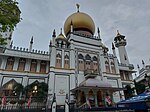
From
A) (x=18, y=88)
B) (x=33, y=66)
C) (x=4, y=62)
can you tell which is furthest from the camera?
(x=33, y=66)

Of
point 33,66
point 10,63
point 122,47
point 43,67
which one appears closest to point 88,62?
point 43,67

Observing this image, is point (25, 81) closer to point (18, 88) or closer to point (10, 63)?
point (18, 88)

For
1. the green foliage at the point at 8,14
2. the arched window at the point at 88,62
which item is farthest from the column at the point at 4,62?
the green foliage at the point at 8,14

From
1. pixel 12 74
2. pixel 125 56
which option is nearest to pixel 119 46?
pixel 125 56

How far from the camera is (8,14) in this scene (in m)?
5.85

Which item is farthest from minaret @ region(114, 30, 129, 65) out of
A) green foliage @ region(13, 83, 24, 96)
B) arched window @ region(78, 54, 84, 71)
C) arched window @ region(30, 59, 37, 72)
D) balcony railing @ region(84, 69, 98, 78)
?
green foliage @ region(13, 83, 24, 96)

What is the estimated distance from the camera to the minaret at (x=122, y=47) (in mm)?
25625

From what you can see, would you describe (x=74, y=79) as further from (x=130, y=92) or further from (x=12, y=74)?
(x=130, y=92)

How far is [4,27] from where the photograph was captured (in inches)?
227

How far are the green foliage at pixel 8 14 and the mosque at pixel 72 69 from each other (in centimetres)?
1009

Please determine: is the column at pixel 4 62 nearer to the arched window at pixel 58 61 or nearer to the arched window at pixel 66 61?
the arched window at pixel 58 61

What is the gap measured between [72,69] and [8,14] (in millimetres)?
12697

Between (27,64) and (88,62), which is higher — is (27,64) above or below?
below

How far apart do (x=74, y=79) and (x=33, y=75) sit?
250 inches
